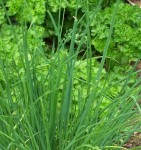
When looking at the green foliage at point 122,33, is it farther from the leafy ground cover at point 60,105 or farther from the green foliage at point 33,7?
the leafy ground cover at point 60,105

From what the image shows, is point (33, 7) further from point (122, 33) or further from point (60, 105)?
point (60, 105)

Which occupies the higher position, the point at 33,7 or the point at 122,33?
the point at 33,7

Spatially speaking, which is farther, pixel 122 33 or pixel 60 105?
pixel 122 33

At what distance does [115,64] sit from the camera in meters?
4.59

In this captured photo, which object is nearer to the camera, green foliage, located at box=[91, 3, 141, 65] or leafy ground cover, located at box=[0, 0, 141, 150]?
leafy ground cover, located at box=[0, 0, 141, 150]

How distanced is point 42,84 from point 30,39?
1.39m

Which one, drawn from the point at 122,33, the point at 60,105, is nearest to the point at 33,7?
the point at 122,33

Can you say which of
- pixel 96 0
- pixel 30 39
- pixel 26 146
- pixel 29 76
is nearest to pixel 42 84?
pixel 29 76

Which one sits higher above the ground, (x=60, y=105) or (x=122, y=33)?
(x=60, y=105)

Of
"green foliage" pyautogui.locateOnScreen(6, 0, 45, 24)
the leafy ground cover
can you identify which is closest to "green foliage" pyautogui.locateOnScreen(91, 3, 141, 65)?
"green foliage" pyautogui.locateOnScreen(6, 0, 45, 24)

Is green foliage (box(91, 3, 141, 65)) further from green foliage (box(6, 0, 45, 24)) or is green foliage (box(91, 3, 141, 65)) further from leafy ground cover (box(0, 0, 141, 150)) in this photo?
leafy ground cover (box(0, 0, 141, 150))

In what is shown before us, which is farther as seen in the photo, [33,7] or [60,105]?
[33,7]

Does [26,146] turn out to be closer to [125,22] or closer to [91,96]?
[91,96]

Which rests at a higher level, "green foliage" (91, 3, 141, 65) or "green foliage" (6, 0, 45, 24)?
"green foliage" (6, 0, 45, 24)
